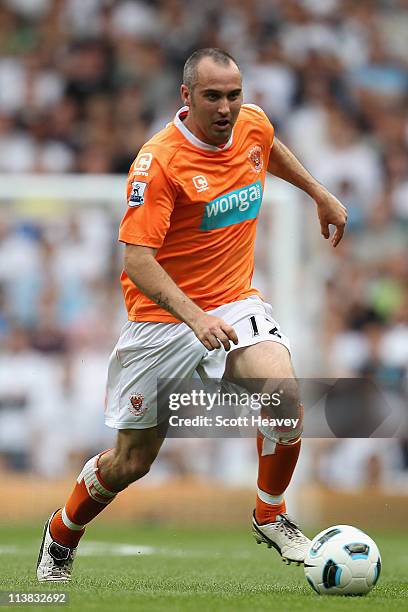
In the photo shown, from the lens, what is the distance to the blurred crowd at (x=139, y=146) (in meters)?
11.4

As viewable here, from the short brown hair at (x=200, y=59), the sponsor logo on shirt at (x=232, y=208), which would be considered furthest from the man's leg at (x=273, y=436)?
the short brown hair at (x=200, y=59)

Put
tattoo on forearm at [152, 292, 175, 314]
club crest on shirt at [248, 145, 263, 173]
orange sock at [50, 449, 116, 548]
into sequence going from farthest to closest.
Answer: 1. club crest on shirt at [248, 145, 263, 173]
2. orange sock at [50, 449, 116, 548]
3. tattoo on forearm at [152, 292, 175, 314]

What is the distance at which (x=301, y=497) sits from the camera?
11.4 meters

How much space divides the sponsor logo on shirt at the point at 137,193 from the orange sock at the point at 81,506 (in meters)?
1.28

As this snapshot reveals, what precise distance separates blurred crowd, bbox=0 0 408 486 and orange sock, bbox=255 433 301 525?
515 centimetres

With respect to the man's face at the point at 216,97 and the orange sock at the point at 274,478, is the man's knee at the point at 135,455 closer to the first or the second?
the orange sock at the point at 274,478

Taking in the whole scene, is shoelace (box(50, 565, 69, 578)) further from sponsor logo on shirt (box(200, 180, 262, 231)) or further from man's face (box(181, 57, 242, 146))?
man's face (box(181, 57, 242, 146))

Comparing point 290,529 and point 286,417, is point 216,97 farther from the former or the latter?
point 290,529

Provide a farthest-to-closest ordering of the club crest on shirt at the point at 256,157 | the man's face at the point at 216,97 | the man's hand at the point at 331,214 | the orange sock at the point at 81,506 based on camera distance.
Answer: the man's hand at the point at 331,214 < the club crest on shirt at the point at 256,157 < the orange sock at the point at 81,506 < the man's face at the point at 216,97

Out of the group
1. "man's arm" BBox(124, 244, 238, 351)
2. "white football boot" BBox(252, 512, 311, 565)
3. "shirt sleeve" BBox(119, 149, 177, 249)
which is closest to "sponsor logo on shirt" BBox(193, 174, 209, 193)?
"shirt sleeve" BBox(119, 149, 177, 249)

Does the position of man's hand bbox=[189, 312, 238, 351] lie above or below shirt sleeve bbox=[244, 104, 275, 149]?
below

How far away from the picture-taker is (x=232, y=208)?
6.25 metres

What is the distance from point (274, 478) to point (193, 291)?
3.22 feet

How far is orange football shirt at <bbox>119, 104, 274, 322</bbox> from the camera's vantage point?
19.6 ft
